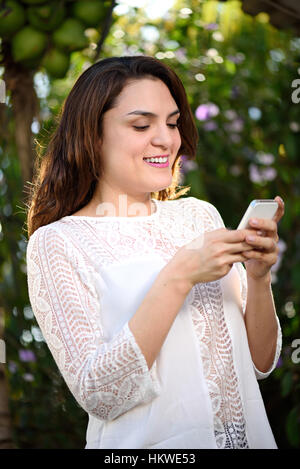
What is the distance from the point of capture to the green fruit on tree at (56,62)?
1.75 metres

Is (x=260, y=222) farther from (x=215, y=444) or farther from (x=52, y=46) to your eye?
(x=52, y=46)

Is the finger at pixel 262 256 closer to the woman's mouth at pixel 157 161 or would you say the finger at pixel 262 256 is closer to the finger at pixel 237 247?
the finger at pixel 237 247

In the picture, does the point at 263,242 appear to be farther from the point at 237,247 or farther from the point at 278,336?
the point at 278,336

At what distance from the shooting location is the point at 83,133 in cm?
146

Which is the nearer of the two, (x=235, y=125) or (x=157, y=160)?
(x=157, y=160)

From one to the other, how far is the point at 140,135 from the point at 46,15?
1.50ft

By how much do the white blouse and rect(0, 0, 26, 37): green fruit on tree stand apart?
528 millimetres

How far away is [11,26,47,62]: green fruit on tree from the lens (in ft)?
5.46

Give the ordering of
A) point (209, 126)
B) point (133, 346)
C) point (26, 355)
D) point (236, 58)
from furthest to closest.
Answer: point (236, 58)
point (209, 126)
point (26, 355)
point (133, 346)

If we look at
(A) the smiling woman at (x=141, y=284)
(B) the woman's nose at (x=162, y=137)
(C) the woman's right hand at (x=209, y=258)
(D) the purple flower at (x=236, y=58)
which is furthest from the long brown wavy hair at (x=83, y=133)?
(D) the purple flower at (x=236, y=58)

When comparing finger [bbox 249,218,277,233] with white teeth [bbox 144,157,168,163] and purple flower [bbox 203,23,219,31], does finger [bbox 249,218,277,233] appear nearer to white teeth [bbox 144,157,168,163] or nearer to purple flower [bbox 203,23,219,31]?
white teeth [bbox 144,157,168,163]

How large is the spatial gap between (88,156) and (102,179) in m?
0.06

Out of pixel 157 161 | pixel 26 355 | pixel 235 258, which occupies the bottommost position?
pixel 26 355

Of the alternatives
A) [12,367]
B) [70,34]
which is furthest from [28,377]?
[70,34]
